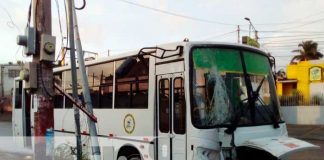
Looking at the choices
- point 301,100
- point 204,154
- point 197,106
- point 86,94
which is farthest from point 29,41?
point 301,100

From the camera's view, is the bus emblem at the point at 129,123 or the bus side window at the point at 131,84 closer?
the bus side window at the point at 131,84

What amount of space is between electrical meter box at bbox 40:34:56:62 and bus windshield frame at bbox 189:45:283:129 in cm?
244

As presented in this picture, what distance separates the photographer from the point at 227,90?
8344 millimetres

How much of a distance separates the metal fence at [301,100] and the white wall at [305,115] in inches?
13.9

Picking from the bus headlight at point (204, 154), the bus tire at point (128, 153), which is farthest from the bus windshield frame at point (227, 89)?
the bus tire at point (128, 153)

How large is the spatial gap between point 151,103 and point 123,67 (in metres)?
1.55

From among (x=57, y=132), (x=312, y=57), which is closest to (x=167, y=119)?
(x=57, y=132)

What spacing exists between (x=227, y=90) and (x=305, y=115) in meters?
28.0

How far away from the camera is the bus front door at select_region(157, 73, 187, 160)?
8359 mm

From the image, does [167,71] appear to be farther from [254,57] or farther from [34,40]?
[34,40]

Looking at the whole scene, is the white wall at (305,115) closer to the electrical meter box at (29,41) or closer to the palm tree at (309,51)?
the palm tree at (309,51)

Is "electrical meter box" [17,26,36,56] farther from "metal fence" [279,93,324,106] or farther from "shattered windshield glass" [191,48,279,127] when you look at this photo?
"metal fence" [279,93,324,106]

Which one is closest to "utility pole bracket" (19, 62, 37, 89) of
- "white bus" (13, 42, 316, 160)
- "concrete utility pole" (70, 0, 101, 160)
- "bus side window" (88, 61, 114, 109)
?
"concrete utility pole" (70, 0, 101, 160)

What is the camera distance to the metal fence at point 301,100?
113 ft
